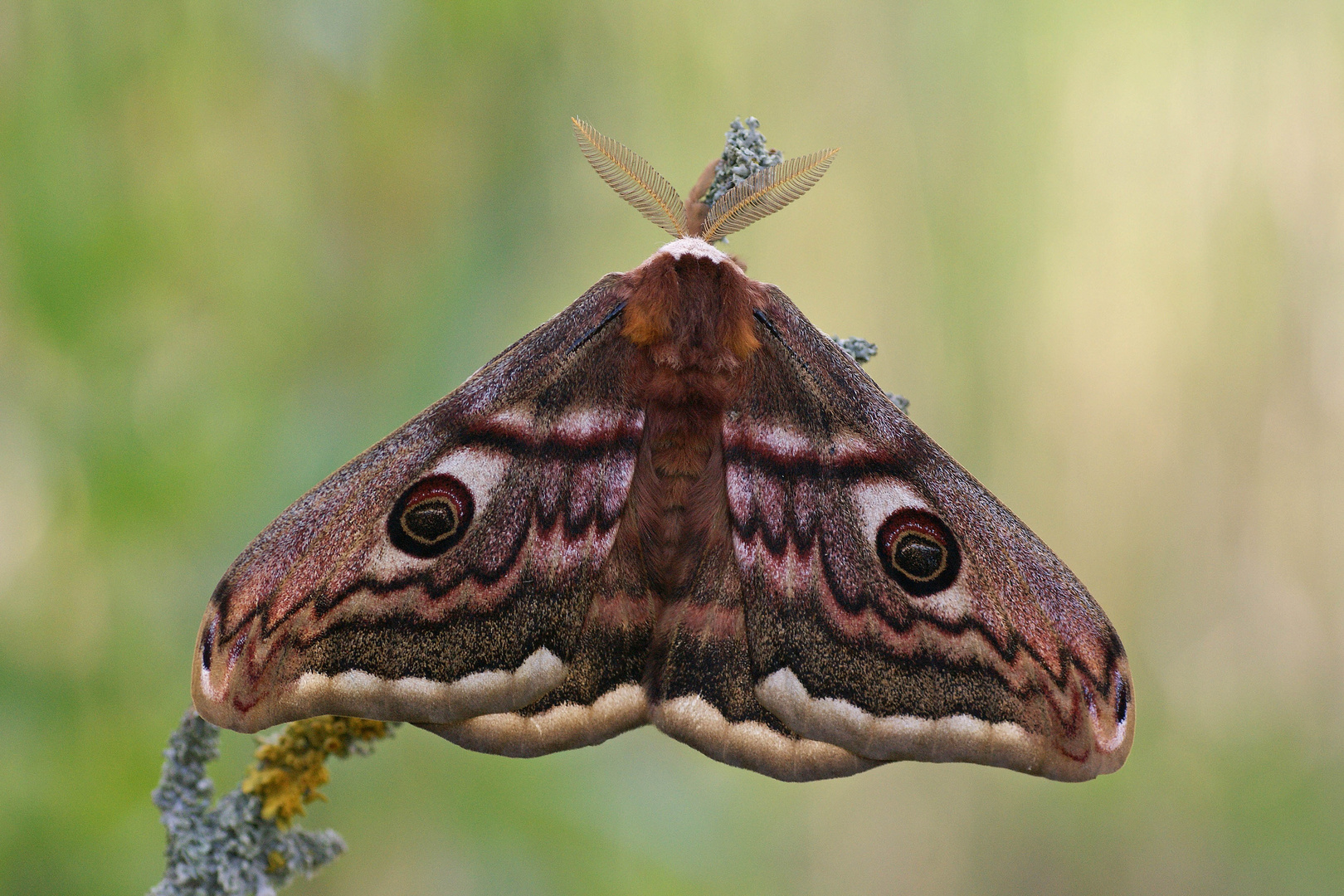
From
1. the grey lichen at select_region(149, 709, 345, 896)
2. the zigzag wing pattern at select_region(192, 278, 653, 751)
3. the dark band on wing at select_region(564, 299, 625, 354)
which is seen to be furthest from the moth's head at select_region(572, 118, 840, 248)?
the grey lichen at select_region(149, 709, 345, 896)

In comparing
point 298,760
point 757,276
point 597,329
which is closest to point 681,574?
point 597,329

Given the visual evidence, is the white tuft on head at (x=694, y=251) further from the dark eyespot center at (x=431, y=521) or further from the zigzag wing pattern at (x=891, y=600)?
the dark eyespot center at (x=431, y=521)

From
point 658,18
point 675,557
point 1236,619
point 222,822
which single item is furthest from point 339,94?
point 1236,619

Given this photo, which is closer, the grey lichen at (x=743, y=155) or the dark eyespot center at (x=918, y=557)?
the dark eyespot center at (x=918, y=557)

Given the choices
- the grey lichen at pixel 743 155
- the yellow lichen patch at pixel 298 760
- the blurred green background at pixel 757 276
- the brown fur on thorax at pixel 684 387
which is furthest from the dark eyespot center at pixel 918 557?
the blurred green background at pixel 757 276

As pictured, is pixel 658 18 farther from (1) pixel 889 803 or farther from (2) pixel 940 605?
(1) pixel 889 803

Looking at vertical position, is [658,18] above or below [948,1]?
below

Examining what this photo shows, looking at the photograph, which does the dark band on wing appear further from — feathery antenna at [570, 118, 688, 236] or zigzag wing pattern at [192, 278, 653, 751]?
→ feathery antenna at [570, 118, 688, 236]
